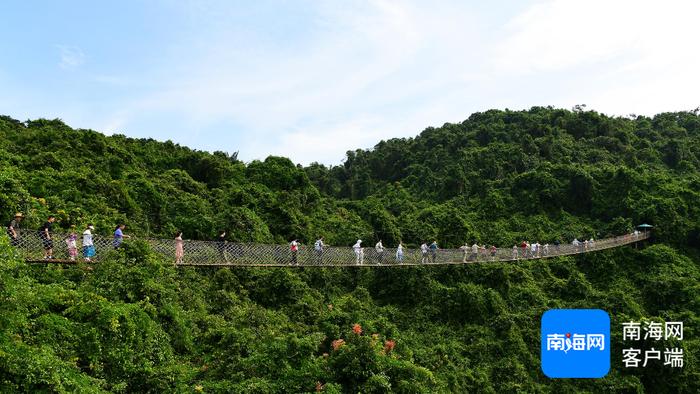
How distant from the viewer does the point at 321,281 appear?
723 inches

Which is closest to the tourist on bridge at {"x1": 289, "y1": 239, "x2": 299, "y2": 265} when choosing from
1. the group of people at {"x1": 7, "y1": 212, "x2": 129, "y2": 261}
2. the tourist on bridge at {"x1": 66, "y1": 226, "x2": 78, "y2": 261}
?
the group of people at {"x1": 7, "y1": 212, "x2": 129, "y2": 261}

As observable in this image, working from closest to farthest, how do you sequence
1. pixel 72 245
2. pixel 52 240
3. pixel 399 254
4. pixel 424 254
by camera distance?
pixel 52 240, pixel 72 245, pixel 399 254, pixel 424 254

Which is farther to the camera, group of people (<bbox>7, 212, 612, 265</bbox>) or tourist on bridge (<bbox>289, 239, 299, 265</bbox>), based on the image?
tourist on bridge (<bbox>289, 239, 299, 265</bbox>)

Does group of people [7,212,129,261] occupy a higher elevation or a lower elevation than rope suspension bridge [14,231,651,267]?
higher

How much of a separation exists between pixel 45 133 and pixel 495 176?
28.7m

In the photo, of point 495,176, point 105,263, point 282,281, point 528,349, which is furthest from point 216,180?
point 495,176

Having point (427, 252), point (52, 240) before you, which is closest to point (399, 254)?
point (427, 252)

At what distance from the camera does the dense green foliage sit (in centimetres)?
907

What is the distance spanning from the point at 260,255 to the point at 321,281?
6068 mm

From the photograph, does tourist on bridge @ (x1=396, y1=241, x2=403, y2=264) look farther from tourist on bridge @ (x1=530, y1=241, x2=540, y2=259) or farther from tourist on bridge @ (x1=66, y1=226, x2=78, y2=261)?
tourist on bridge @ (x1=66, y1=226, x2=78, y2=261)

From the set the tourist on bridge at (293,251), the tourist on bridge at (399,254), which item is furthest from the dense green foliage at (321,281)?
the tourist on bridge at (399,254)

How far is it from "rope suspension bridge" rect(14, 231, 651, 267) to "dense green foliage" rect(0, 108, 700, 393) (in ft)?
1.73

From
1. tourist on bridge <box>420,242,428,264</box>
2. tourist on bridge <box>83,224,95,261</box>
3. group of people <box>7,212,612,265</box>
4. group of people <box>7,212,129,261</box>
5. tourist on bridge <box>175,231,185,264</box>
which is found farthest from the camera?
tourist on bridge <box>420,242,428,264</box>

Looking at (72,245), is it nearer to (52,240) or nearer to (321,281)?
(52,240)
